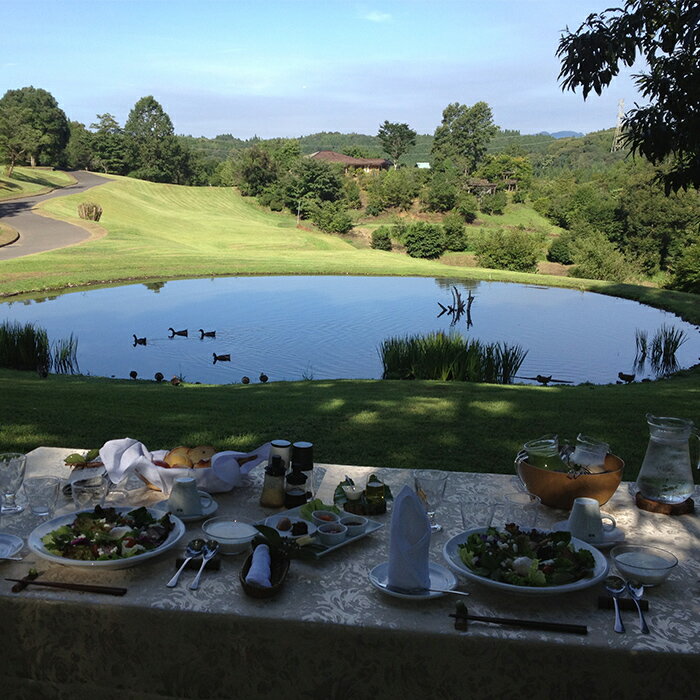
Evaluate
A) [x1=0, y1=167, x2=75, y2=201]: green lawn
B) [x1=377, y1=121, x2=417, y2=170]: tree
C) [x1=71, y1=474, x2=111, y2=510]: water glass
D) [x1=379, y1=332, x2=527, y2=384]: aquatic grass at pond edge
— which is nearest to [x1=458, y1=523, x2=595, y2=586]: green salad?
[x1=71, y1=474, x2=111, y2=510]: water glass

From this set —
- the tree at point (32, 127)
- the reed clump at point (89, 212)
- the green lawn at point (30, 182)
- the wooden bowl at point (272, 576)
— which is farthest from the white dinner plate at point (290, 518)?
the tree at point (32, 127)

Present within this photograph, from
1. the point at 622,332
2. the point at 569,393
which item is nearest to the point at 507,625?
the point at 569,393

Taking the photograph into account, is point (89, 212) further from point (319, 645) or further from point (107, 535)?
point (319, 645)

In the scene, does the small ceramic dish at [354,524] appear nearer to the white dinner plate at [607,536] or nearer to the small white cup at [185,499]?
the small white cup at [185,499]

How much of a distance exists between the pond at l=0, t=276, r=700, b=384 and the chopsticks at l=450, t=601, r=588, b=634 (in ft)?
29.7

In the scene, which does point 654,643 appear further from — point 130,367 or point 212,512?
point 130,367

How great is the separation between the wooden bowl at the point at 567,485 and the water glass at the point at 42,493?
1473 millimetres

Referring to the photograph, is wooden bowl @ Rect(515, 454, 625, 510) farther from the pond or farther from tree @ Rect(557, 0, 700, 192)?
the pond

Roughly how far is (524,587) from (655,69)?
4380 millimetres

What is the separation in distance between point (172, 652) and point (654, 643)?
1.04m

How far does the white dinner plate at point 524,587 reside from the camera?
1593 mm

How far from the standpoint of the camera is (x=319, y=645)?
58.2 inches

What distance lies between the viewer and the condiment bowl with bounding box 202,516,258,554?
6.00 ft

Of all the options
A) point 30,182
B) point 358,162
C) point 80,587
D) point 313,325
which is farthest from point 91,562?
point 358,162
